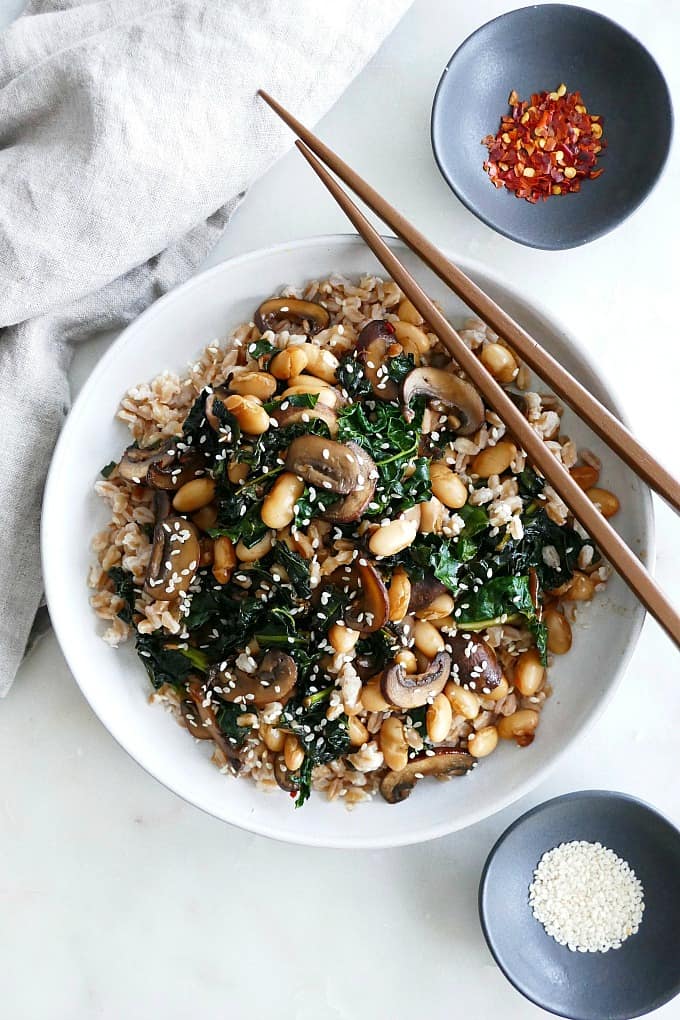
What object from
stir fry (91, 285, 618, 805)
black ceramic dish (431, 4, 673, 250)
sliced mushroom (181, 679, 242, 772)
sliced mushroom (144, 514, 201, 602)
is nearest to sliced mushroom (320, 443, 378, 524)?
stir fry (91, 285, 618, 805)

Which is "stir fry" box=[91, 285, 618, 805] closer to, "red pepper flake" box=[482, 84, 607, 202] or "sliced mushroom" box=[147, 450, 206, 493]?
"sliced mushroom" box=[147, 450, 206, 493]

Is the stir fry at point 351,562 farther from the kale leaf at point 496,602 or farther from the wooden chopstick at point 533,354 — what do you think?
the wooden chopstick at point 533,354

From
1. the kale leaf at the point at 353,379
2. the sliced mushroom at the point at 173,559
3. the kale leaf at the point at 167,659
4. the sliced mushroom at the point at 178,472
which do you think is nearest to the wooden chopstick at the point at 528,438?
the kale leaf at the point at 353,379

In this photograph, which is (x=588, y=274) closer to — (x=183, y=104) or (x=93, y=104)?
(x=183, y=104)

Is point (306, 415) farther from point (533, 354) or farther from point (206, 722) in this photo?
point (206, 722)

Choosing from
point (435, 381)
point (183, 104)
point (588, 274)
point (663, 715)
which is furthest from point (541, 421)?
point (183, 104)

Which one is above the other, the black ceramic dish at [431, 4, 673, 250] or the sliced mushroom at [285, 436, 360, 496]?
the black ceramic dish at [431, 4, 673, 250]
